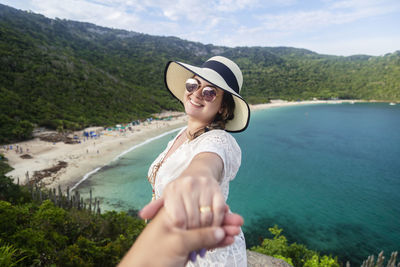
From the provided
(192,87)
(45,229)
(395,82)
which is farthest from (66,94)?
(395,82)

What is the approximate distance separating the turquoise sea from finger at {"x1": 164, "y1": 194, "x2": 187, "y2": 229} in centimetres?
1439

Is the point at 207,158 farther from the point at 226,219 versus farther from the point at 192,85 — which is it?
the point at 192,85

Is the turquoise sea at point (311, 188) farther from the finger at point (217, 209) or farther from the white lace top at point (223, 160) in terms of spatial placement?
the finger at point (217, 209)

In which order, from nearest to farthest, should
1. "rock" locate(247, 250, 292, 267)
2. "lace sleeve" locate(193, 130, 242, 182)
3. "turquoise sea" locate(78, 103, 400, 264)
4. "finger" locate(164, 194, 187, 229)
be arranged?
1. "finger" locate(164, 194, 187, 229)
2. "lace sleeve" locate(193, 130, 242, 182)
3. "rock" locate(247, 250, 292, 267)
4. "turquoise sea" locate(78, 103, 400, 264)

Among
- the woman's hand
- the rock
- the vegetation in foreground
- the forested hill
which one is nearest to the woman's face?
the woman's hand

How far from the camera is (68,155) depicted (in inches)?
965

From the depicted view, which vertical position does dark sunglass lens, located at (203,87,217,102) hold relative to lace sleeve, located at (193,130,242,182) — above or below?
above

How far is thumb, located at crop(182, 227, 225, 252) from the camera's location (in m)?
0.68

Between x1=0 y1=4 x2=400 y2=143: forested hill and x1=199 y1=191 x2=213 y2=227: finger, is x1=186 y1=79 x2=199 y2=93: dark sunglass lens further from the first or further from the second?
x1=0 y1=4 x2=400 y2=143: forested hill

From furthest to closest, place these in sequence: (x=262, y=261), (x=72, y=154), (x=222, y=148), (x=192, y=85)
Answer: (x=72, y=154)
(x=262, y=261)
(x=192, y=85)
(x=222, y=148)

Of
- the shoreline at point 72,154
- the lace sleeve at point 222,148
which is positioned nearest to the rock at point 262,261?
the lace sleeve at point 222,148

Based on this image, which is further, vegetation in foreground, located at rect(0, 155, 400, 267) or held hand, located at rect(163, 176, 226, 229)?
vegetation in foreground, located at rect(0, 155, 400, 267)

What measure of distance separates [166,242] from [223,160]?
730mm

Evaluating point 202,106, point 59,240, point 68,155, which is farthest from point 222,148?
point 68,155
